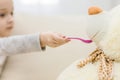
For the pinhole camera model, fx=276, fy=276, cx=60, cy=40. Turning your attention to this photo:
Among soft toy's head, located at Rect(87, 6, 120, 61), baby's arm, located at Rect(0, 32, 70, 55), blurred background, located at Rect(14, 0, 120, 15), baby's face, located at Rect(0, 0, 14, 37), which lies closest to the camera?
soft toy's head, located at Rect(87, 6, 120, 61)

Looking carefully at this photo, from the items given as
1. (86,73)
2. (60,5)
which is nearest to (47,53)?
(86,73)

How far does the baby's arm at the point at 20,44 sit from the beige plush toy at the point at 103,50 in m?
0.13

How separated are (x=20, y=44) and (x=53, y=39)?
0.34 ft

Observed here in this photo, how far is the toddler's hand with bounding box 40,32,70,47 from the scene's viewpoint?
65cm

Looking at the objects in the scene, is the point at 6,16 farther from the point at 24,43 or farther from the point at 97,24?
the point at 97,24

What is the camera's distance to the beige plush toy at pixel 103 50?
57cm

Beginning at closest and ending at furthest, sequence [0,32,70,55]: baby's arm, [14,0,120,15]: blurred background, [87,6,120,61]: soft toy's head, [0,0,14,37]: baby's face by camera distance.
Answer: [87,6,120,61]: soft toy's head < [0,32,70,55]: baby's arm < [0,0,14,37]: baby's face < [14,0,120,15]: blurred background

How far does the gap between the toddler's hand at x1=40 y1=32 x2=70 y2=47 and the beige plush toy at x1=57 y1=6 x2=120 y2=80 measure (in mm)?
69

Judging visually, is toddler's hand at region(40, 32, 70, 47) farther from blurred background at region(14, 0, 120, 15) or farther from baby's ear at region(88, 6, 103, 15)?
blurred background at region(14, 0, 120, 15)

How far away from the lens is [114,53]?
58cm

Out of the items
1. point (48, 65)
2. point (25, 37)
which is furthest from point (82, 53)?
point (25, 37)

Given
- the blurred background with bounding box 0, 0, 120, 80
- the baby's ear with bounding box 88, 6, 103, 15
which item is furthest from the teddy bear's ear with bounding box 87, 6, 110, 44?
the blurred background with bounding box 0, 0, 120, 80

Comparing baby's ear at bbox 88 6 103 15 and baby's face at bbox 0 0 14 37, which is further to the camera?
baby's face at bbox 0 0 14 37

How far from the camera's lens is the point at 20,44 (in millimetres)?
717
